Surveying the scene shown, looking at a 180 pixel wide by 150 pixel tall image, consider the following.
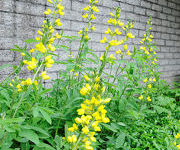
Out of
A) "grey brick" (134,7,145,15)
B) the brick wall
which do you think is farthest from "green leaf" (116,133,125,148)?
"grey brick" (134,7,145,15)

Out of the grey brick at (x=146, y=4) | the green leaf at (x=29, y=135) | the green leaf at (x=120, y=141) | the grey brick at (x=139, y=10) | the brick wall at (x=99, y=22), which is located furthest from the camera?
the grey brick at (x=146, y=4)

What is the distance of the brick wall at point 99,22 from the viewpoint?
2.10 metres

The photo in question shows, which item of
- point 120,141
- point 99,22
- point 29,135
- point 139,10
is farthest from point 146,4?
point 29,135

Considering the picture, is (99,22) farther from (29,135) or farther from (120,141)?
(29,135)

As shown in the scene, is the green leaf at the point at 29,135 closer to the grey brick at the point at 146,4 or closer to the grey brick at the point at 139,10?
the grey brick at the point at 139,10

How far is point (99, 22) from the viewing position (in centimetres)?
302

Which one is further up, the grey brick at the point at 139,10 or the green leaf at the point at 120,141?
the grey brick at the point at 139,10

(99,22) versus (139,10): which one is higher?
(139,10)

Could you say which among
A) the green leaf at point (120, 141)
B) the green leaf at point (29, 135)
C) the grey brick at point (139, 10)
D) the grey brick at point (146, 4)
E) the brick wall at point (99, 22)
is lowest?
the green leaf at point (120, 141)

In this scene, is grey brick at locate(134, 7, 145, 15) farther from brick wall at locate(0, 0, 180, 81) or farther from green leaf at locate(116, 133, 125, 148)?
green leaf at locate(116, 133, 125, 148)

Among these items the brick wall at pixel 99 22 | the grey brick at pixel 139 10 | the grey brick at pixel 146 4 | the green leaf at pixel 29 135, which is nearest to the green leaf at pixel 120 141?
the green leaf at pixel 29 135

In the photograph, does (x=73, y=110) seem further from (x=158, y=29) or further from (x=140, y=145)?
(x=158, y=29)

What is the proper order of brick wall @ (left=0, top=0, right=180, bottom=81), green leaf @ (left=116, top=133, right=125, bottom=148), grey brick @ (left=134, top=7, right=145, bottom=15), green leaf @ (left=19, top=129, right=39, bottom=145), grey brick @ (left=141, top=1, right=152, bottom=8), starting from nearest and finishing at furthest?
green leaf @ (left=19, top=129, right=39, bottom=145) < green leaf @ (left=116, top=133, right=125, bottom=148) < brick wall @ (left=0, top=0, right=180, bottom=81) < grey brick @ (left=134, top=7, right=145, bottom=15) < grey brick @ (left=141, top=1, right=152, bottom=8)

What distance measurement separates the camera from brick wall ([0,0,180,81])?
82.7 inches
